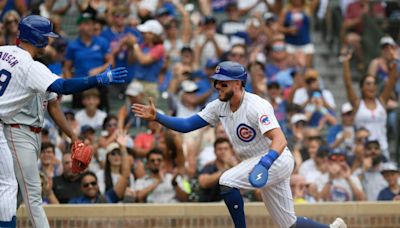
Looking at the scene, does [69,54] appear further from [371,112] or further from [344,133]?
[371,112]

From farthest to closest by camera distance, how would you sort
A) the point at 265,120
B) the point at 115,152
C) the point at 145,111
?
the point at 115,152 < the point at 145,111 < the point at 265,120

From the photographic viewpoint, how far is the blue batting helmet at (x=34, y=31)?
8961 millimetres

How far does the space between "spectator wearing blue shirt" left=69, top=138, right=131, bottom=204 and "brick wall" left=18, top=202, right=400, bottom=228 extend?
27.8 inches

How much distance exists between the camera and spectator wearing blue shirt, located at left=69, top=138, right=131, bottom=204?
1167 centimetres

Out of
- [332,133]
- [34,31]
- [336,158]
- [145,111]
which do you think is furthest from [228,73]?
[332,133]

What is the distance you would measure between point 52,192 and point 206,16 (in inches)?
201

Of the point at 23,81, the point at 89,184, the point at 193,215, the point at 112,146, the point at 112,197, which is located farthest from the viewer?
the point at 112,146

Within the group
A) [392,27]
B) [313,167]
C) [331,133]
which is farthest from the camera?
[392,27]

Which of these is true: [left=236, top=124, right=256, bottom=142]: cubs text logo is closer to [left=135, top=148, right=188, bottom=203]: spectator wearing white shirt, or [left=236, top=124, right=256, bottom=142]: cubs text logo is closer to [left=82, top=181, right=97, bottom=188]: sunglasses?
[left=82, top=181, right=97, bottom=188]: sunglasses

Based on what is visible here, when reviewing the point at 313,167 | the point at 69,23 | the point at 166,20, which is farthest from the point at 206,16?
the point at 313,167

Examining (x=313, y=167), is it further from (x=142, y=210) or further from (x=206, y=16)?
(x=206, y=16)

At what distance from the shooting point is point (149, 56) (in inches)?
579

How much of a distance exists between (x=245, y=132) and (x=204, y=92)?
5.22m

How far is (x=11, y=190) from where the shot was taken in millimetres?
8828
